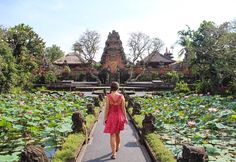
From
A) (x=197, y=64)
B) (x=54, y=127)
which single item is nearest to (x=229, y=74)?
(x=197, y=64)

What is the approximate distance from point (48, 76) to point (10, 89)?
33.8 feet

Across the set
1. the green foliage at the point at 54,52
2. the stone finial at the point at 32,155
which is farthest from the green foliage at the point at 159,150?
the green foliage at the point at 54,52

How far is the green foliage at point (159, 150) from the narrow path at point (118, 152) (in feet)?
0.78

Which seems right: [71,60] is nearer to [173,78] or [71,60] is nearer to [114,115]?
[173,78]

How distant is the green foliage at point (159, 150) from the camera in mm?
6105

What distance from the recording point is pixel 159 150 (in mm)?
6695

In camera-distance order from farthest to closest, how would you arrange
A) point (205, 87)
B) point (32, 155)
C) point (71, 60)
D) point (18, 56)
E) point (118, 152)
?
point (71, 60), point (18, 56), point (205, 87), point (118, 152), point (32, 155)

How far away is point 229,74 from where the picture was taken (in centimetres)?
2202

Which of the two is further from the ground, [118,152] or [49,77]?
[49,77]

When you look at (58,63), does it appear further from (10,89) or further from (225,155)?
(225,155)

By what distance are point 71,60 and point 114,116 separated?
136ft

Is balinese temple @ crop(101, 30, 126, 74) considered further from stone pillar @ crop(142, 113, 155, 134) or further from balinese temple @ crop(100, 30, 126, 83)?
stone pillar @ crop(142, 113, 155, 134)

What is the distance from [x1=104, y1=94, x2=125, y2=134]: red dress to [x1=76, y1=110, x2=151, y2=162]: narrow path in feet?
1.99

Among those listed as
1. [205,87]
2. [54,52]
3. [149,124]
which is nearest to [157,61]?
[205,87]
